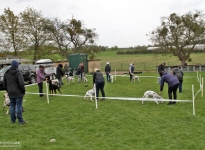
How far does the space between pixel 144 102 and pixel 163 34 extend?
22.3 metres

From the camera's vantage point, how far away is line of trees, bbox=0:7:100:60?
1287 inches

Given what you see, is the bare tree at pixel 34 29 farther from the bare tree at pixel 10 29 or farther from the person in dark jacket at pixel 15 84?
the person in dark jacket at pixel 15 84

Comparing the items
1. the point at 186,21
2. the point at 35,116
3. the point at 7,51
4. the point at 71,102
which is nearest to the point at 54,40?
the point at 7,51

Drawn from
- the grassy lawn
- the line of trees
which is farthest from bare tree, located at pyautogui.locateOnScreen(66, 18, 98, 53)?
the grassy lawn

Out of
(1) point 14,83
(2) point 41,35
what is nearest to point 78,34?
(2) point 41,35

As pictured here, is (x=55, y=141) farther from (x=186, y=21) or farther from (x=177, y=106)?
(x=186, y=21)

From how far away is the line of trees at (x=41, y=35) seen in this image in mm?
32688

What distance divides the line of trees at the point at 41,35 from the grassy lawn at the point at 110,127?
24.8m

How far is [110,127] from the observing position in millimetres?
7121

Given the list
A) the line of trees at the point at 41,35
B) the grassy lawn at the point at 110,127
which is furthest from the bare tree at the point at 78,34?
the grassy lawn at the point at 110,127

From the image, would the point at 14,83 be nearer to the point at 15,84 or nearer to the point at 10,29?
the point at 15,84

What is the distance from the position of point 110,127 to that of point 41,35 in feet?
98.8

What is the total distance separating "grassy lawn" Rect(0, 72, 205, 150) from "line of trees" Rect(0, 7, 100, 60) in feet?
81.5

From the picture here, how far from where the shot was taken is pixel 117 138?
6.16 m
